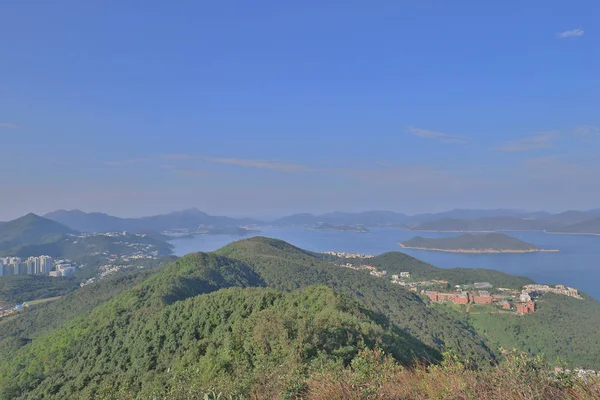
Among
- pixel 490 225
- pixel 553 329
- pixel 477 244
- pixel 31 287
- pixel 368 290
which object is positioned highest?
pixel 368 290

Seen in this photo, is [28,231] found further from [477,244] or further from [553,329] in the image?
[553,329]

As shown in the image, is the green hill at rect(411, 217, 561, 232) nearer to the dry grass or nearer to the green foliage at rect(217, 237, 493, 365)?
the green foliage at rect(217, 237, 493, 365)

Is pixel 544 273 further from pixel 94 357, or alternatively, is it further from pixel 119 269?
pixel 119 269

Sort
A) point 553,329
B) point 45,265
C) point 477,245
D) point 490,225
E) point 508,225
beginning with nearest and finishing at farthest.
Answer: point 553,329, point 45,265, point 477,245, point 508,225, point 490,225

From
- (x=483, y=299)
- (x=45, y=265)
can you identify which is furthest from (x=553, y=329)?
(x=45, y=265)

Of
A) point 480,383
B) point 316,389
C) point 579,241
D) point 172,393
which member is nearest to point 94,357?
Result: point 172,393

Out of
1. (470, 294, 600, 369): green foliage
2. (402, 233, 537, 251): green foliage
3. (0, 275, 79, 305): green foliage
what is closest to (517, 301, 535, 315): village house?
(470, 294, 600, 369): green foliage
